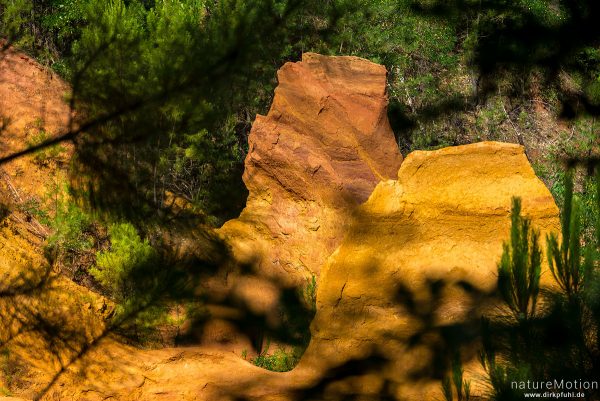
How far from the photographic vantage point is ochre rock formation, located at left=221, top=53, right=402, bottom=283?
6746 mm

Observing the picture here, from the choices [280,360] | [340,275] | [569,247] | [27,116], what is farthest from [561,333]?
[27,116]

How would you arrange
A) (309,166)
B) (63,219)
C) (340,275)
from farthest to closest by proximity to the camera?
(309,166), (63,219), (340,275)

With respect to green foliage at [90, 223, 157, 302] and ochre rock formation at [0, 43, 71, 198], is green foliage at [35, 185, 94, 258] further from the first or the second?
green foliage at [90, 223, 157, 302]

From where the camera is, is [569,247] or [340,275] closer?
[569,247]

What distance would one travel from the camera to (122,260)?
639 centimetres

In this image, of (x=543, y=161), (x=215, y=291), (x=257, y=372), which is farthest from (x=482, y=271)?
(x=543, y=161)

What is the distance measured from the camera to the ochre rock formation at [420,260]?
17.4ft

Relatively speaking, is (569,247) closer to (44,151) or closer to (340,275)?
(340,275)

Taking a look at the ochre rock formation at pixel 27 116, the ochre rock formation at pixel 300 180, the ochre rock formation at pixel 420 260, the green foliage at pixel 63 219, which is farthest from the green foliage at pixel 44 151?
the ochre rock formation at pixel 420 260

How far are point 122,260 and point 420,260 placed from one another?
2.42m

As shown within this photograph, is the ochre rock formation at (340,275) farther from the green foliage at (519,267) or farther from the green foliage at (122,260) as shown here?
the green foliage at (519,267)

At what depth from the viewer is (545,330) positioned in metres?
3.12

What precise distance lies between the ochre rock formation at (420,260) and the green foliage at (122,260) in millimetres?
1617

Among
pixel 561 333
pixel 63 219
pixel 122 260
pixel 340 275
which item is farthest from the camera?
pixel 63 219
